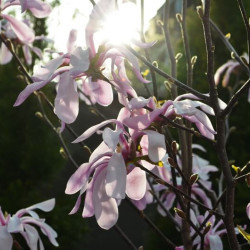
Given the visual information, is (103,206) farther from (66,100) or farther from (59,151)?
(59,151)

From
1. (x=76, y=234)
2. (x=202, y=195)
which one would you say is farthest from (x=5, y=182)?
(x=202, y=195)

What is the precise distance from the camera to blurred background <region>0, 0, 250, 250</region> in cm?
303

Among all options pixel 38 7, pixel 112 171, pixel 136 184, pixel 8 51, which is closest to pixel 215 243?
pixel 136 184

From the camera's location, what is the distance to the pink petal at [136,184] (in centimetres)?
77

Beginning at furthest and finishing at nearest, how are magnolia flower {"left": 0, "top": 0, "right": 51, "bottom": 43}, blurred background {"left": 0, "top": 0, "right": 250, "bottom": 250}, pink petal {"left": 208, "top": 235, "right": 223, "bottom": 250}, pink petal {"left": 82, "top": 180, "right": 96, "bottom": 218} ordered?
1. blurred background {"left": 0, "top": 0, "right": 250, "bottom": 250}
2. pink petal {"left": 208, "top": 235, "right": 223, "bottom": 250}
3. magnolia flower {"left": 0, "top": 0, "right": 51, "bottom": 43}
4. pink petal {"left": 82, "top": 180, "right": 96, "bottom": 218}

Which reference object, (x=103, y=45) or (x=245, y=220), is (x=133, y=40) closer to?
(x=103, y=45)

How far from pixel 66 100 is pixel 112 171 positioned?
0.14 m

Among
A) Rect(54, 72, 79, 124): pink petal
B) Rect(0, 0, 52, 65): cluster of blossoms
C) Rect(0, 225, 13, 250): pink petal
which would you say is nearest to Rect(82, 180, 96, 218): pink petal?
Rect(54, 72, 79, 124): pink petal

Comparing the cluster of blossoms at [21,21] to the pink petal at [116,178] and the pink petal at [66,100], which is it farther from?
the pink petal at [116,178]

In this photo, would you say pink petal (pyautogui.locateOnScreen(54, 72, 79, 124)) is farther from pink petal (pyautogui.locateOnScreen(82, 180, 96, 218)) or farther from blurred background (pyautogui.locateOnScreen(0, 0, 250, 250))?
blurred background (pyautogui.locateOnScreen(0, 0, 250, 250))

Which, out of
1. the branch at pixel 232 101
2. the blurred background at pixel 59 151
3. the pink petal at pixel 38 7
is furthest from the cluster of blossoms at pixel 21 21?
the blurred background at pixel 59 151

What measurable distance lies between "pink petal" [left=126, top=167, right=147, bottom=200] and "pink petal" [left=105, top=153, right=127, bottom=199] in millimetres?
92

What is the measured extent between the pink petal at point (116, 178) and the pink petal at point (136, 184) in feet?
0.30

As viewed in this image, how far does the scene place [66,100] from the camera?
75cm
